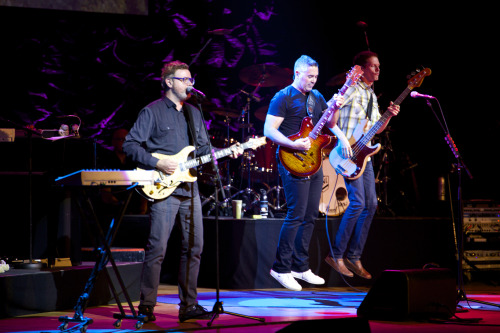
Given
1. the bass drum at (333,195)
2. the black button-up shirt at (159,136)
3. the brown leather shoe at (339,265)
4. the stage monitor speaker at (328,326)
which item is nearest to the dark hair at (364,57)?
the bass drum at (333,195)

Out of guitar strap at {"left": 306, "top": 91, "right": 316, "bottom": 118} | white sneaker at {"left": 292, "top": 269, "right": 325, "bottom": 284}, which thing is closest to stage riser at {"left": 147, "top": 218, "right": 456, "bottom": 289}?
white sneaker at {"left": 292, "top": 269, "right": 325, "bottom": 284}

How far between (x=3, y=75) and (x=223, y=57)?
366cm

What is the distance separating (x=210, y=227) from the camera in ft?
23.3

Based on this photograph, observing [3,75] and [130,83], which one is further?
[130,83]

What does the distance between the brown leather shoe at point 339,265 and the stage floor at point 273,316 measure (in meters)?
0.23

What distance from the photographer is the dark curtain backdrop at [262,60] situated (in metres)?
9.02

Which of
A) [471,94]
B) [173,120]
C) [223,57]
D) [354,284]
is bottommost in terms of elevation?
[354,284]

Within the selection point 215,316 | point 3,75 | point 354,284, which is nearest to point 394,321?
point 215,316

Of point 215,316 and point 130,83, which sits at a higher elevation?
point 130,83

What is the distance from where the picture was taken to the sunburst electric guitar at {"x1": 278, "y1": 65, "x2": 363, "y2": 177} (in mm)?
6297

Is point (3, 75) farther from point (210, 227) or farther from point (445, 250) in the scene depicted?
point (445, 250)

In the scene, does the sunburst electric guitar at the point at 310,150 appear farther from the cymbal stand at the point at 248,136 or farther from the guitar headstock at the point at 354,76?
the cymbal stand at the point at 248,136

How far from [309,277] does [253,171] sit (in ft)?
A: 10.2

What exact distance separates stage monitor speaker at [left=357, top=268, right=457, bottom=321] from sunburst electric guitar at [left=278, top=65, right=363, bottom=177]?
6.21 feet
